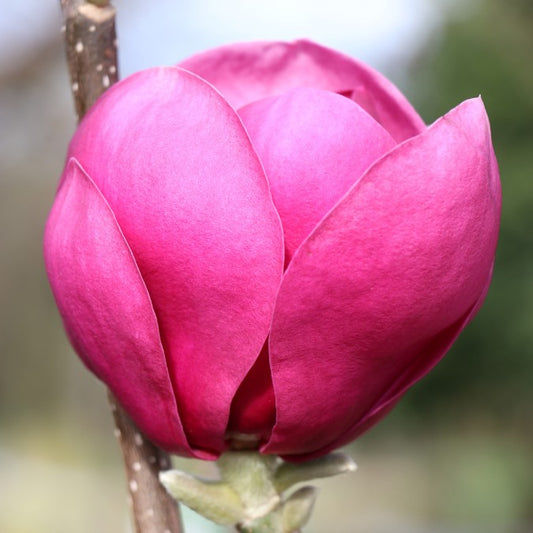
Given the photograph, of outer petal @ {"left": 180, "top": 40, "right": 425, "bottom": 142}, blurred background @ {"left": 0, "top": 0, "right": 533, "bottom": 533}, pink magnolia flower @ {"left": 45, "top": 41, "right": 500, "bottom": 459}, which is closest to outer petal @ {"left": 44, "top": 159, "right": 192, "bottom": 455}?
pink magnolia flower @ {"left": 45, "top": 41, "right": 500, "bottom": 459}

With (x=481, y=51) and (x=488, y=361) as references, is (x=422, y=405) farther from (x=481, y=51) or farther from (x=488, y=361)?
(x=481, y=51)

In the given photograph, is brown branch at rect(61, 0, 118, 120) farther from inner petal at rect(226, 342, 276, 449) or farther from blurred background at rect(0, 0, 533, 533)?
blurred background at rect(0, 0, 533, 533)

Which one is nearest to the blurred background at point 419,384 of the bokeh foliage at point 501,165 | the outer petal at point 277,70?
the bokeh foliage at point 501,165

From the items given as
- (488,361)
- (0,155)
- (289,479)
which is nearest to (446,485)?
(488,361)

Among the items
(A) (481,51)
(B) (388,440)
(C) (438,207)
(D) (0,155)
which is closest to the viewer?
(C) (438,207)

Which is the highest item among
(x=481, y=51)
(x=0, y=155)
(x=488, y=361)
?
(x=481, y=51)

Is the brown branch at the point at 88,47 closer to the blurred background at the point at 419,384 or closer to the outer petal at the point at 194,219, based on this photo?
the outer petal at the point at 194,219

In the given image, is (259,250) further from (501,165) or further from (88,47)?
(501,165)
